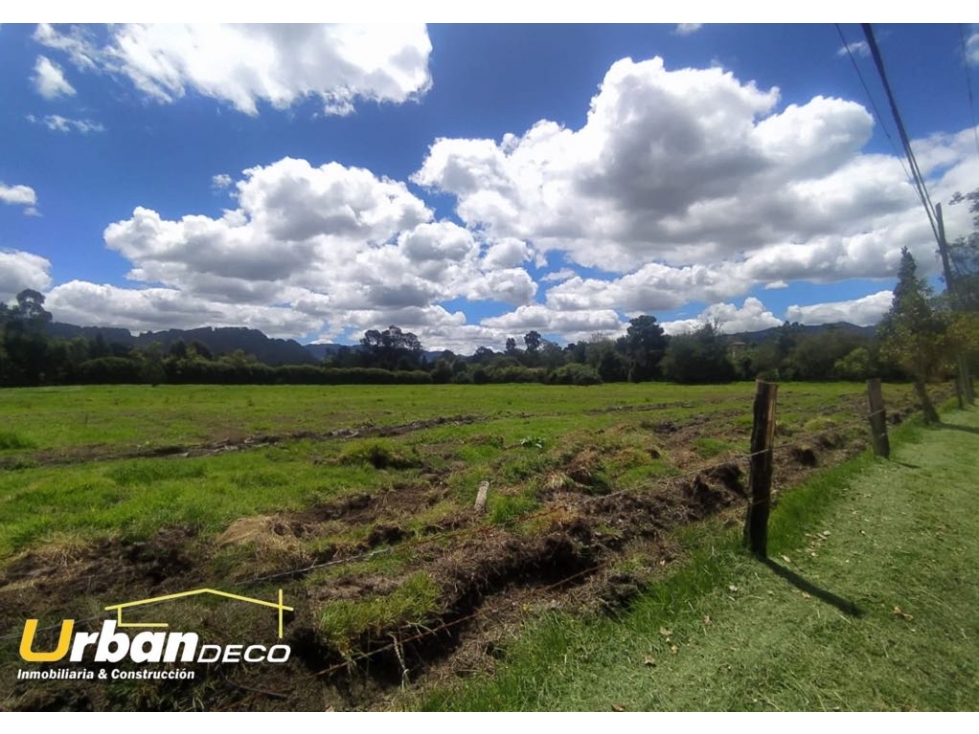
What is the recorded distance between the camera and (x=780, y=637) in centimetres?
392

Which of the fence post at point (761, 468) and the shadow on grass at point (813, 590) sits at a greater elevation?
the fence post at point (761, 468)

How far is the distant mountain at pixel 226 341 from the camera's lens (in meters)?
59.8

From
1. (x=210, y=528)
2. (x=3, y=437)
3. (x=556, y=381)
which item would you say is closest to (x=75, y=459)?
(x=3, y=437)

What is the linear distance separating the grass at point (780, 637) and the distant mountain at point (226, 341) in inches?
2060

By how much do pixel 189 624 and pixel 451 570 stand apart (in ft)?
7.34

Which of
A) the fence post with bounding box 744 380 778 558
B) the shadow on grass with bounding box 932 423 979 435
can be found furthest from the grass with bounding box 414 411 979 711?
the shadow on grass with bounding box 932 423 979 435

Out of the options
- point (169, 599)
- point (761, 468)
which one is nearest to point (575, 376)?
point (761, 468)

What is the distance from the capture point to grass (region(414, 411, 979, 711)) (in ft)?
10.7

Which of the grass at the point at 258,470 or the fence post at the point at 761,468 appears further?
the grass at the point at 258,470

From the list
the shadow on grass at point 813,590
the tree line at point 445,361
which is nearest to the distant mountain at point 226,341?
the tree line at point 445,361

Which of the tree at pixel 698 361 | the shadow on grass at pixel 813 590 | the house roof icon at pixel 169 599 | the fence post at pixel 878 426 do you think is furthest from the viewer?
the tree at pixel 698 361

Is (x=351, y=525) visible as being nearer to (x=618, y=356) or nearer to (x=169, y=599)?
(x=169, y=599)

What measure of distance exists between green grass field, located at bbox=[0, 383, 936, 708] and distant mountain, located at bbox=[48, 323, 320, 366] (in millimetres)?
42765

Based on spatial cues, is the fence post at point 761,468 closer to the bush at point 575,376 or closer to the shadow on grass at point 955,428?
the shadow on grass at point 955,428
